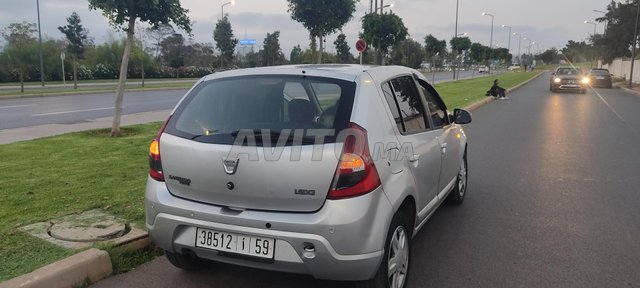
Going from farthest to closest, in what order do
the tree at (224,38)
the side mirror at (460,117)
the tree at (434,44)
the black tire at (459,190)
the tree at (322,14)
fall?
the tree at (224,38), the tree at (434,44), the tree at (322,14), the black tire at (459,190), the side mirror at (460,117)

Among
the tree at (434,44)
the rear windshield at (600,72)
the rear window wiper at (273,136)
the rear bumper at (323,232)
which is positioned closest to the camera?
the rear bumper at (323,232)

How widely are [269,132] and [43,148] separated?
22.4 ft

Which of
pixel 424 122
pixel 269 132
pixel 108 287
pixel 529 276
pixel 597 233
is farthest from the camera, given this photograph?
pixel 597 233

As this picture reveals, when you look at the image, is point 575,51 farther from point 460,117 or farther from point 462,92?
point 460,117

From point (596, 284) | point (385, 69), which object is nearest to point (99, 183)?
point (385, 69)

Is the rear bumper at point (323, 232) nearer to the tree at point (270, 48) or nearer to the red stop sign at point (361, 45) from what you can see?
the red stop sign at point (361, 45)

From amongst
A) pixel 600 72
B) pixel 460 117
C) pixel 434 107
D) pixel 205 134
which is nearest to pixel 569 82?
pixel 600 72

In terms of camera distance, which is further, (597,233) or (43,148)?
(43,148)

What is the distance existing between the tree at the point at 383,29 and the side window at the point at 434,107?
65.8 feet

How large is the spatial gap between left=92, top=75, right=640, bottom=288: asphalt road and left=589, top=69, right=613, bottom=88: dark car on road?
2968 cm

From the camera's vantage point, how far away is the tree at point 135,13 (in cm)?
945

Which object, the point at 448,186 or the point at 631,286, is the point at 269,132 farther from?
the point at 631,286

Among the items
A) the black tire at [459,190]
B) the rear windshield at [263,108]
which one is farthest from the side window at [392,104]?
the black tire at [459,190]

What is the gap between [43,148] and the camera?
27.3ft
